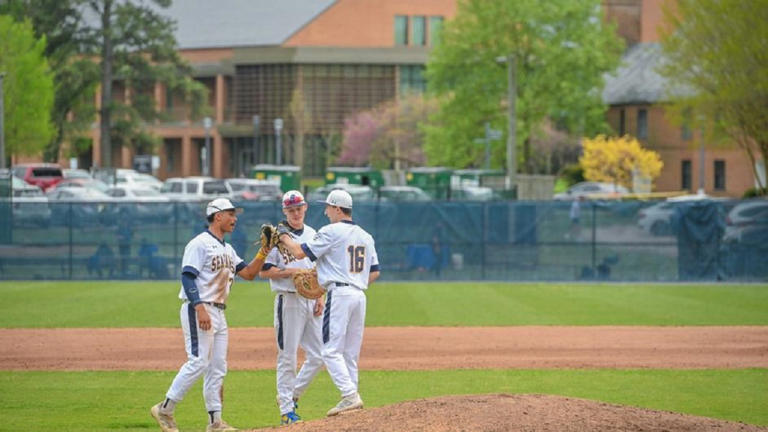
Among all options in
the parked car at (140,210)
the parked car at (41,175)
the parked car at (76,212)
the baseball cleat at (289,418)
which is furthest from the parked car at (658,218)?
the parked car at (41,175)

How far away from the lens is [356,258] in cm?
1225

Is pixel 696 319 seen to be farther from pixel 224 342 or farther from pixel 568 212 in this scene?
pixel 224 342

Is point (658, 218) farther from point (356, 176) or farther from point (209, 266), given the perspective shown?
point (356, 176)

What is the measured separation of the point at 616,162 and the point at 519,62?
8702mm

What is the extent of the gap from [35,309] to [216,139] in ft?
234

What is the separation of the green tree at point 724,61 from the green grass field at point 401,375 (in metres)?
10.5

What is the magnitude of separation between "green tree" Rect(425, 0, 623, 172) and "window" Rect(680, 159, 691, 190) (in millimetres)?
12409

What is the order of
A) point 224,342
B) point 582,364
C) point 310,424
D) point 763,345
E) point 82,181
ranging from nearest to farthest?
point 310,424
point 224,342
point 582,364
point 763,345
point 82,181

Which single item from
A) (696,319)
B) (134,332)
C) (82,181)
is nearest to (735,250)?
(696,319)

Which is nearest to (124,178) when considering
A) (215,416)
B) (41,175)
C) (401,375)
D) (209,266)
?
(41,175)

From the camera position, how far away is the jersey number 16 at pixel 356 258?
1224cm

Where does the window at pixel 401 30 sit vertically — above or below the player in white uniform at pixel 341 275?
above

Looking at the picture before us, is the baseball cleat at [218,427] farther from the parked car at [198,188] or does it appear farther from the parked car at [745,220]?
the parked car at [198,188]

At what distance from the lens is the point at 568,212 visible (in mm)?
33969
